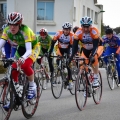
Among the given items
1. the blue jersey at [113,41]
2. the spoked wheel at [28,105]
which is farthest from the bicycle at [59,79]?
the spoked wheel at [28,105]

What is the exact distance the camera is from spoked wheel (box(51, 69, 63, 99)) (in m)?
11.4

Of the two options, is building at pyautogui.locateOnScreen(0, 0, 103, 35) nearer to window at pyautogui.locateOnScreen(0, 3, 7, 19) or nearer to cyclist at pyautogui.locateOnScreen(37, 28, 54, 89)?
window at pyautogui.locateOnScreen(0, 3, 7, 19)

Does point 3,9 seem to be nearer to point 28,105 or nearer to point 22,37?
point 28,105

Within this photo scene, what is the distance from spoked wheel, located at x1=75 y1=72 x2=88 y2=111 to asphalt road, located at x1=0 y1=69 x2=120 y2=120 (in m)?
0.16

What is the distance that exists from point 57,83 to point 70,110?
87.1 inches

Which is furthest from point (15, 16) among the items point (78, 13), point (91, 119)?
point (78, 13)

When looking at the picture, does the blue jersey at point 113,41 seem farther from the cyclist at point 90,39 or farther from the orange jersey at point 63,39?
the cyclist at point 90,39

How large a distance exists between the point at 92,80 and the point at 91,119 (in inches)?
70.0

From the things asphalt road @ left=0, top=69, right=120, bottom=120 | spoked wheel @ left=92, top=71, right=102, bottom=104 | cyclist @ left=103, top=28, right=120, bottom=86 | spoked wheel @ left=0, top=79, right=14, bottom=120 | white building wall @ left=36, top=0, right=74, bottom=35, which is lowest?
asphalt road @ left=0, top=69, right=120, bottom=120

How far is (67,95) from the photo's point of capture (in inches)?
479

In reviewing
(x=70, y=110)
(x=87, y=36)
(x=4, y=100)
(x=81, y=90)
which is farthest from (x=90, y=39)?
(x=4, y=100)

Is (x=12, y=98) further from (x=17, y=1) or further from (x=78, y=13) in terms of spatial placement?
(x=78, y=13)

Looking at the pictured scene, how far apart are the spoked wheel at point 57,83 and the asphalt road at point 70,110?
157 mm

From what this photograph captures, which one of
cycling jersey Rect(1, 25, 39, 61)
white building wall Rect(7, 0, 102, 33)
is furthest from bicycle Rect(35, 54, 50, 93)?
white building wall Rect(7, 0, 102, 33)
